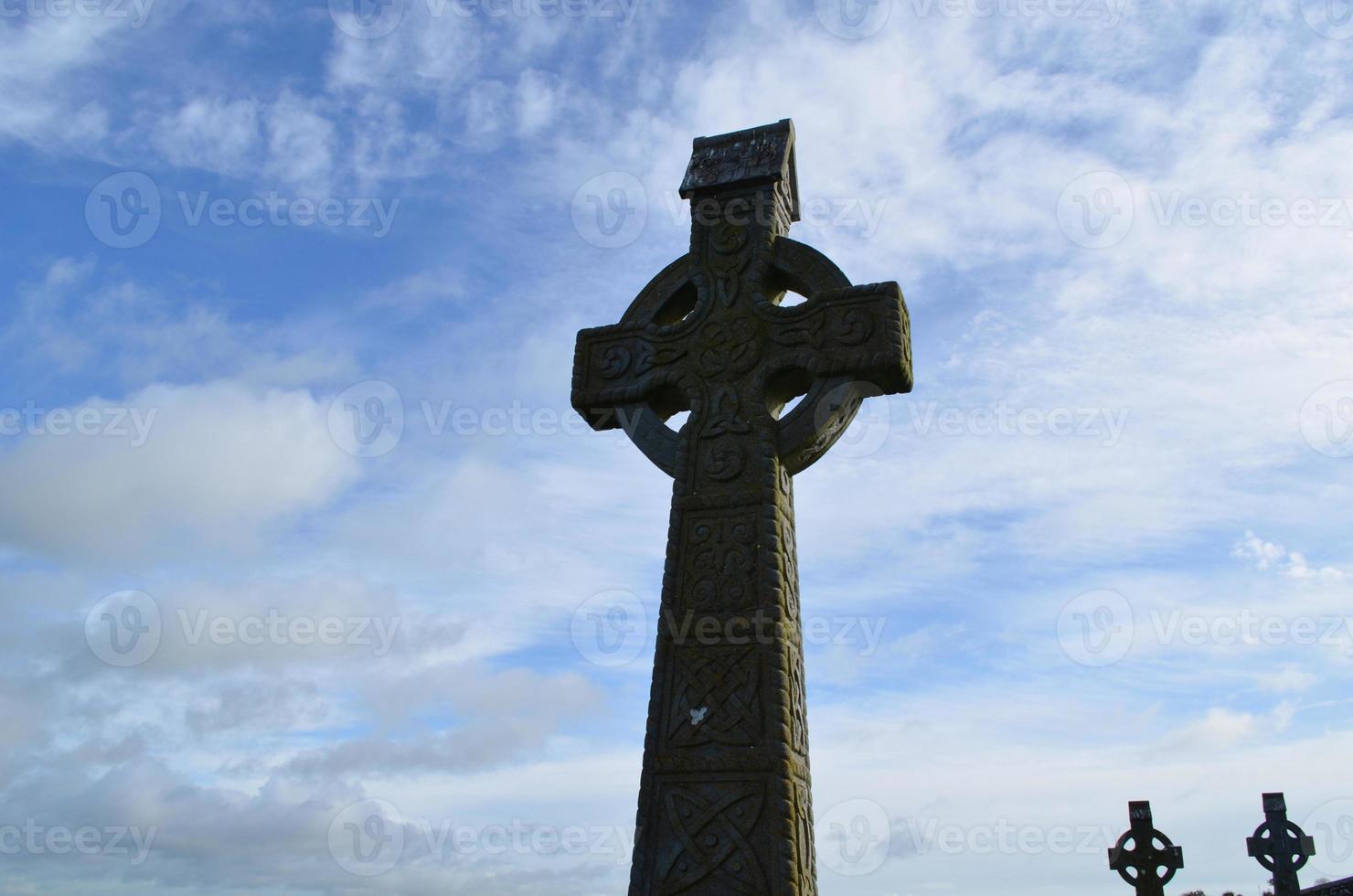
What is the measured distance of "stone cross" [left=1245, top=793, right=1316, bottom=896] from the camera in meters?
9.78

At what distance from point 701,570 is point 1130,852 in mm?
5900

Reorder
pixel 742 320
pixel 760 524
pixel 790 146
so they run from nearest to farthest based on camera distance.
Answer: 1. pixel 760 524
2. pixel 742 320
3. pixel 790 146

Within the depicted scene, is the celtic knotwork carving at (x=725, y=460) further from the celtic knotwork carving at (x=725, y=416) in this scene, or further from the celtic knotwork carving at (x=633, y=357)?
the celtic knotwork carving at (x=633, y=357)

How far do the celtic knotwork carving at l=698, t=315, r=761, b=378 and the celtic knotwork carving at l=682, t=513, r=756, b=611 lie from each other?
97 cm

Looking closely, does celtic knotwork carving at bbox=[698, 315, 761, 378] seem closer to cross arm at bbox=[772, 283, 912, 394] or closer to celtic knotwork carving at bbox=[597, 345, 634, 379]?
cross arm at bbox=[772, 283, 912, 394]

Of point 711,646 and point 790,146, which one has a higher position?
point 790,146

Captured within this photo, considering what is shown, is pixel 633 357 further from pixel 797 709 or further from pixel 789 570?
pixel 797 709

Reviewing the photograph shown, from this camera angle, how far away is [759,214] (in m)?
6.78

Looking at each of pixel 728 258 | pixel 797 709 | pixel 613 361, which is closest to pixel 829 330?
pixel 728 258

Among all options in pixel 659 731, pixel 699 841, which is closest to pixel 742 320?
pixel 659 731

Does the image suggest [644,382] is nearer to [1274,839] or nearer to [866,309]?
[866,309]

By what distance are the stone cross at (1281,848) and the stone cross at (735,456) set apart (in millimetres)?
6704

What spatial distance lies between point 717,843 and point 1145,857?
229 inches

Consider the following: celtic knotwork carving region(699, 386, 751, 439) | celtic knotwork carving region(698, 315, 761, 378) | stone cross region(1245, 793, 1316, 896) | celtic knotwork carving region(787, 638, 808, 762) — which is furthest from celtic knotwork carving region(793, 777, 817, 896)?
stone cross region(1245, 793, 1316, 896)
